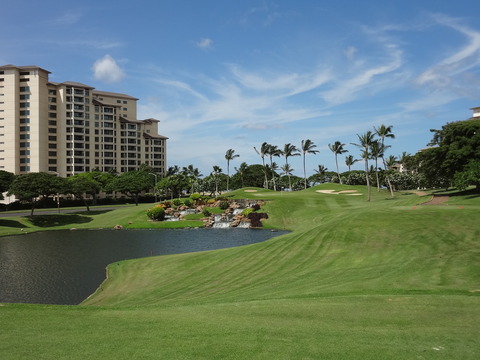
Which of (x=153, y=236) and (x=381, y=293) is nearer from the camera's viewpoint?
(x=381, y=293)

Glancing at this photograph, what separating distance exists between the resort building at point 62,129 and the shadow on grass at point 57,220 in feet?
211

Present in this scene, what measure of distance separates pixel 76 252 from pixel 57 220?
1419 inches

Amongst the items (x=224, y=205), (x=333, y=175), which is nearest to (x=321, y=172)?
(x=333, y=175)

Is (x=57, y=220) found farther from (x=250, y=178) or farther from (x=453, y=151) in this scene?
(x=250, y=178)

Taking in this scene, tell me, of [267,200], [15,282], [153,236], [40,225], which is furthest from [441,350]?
[40,225]

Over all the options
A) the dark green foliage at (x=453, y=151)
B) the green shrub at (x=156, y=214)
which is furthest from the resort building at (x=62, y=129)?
the dark green foliage at (x=453, y=151)

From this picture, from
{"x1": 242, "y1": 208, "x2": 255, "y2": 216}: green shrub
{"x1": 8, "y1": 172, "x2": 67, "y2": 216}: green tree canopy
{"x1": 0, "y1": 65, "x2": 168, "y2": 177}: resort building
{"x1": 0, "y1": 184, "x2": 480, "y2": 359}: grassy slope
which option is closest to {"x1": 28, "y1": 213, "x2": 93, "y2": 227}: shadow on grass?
{"x1": 8, "y1": 172, "x2": 67, "y2": 216}: green tree canopy

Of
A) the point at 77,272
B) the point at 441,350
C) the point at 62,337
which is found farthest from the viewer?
the point at 77,272

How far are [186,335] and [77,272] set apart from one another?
1132 inches

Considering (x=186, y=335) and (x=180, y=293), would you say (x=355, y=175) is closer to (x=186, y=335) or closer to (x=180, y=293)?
(x=180, y=293)

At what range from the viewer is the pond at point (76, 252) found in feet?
94.7

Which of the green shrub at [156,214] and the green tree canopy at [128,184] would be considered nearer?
the green shrub at [156,214]

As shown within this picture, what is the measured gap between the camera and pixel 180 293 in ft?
78.3

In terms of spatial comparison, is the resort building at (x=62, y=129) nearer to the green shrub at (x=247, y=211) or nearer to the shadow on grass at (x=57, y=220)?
the shadow on grass at (x=57, y=220)
